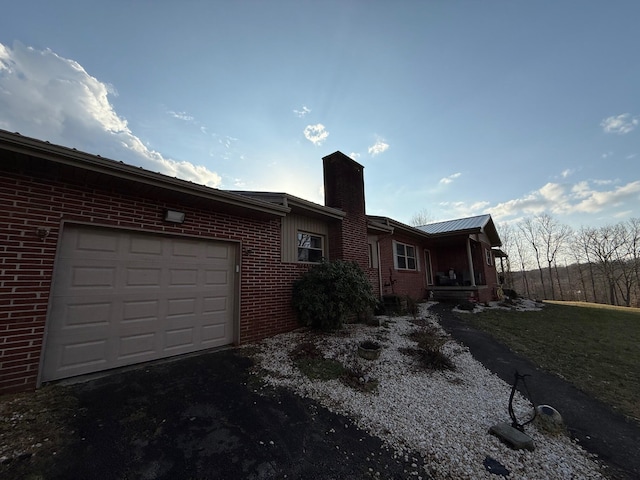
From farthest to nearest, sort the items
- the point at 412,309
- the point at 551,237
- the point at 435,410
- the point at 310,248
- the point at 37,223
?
the point at 551,237, the point at 412,309, the point at 310,248, the point at 37,223, the point at 435,410

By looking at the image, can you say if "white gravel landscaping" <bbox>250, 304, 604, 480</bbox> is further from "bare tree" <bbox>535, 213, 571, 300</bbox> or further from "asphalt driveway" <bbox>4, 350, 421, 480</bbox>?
"bare tree" <bbox>535, 213, 571, 300</bbox>

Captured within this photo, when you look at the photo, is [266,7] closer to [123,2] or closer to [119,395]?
[123,2]

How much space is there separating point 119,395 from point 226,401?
1.36m

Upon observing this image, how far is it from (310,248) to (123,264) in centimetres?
435

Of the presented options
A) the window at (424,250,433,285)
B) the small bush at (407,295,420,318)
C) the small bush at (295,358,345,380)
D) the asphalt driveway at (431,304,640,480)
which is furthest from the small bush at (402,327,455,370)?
the window at (424,250,433,285)

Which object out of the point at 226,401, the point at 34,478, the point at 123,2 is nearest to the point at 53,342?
the point at 34,478

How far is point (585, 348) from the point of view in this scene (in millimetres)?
5879

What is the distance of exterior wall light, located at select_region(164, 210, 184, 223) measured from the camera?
4328 mm

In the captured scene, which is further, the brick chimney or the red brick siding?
the red brick siding

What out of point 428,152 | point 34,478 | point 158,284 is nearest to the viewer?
point 34,478

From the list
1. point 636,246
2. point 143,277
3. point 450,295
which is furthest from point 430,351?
point 636,246

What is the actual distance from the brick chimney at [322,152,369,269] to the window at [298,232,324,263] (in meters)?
0.38

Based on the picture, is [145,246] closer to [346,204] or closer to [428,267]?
[346,204]

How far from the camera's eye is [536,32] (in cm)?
634
